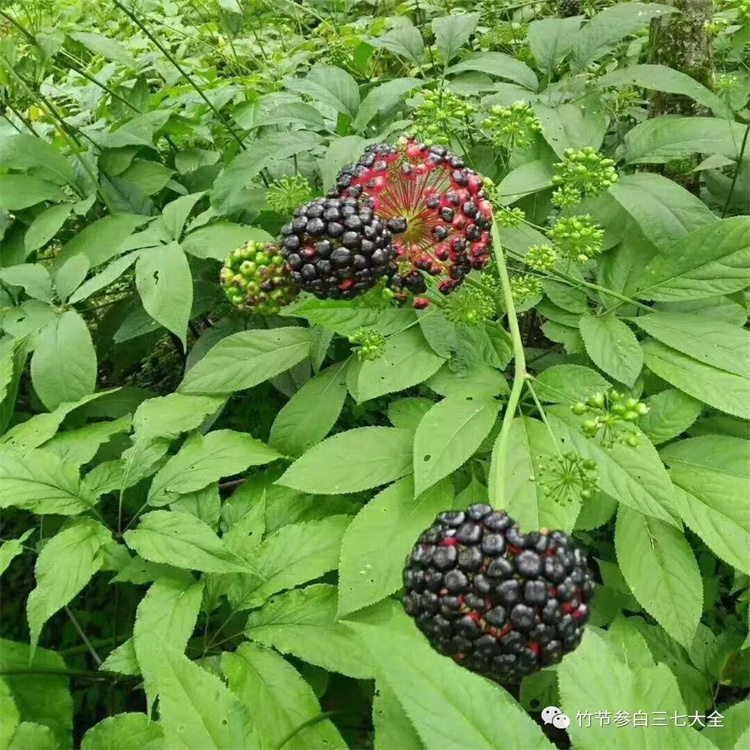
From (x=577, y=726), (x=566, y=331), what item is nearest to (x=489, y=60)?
(x=566, y=331)

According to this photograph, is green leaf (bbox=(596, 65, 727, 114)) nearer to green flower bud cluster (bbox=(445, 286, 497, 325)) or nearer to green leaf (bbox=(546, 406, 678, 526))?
green flower bud cluster (bbox=(445, 286, 497, 325))

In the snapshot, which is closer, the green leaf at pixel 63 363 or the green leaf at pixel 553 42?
the green leaf at pixel 63 363

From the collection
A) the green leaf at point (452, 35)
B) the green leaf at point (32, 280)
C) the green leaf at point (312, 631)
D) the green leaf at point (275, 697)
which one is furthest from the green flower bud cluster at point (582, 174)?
the green leaf at point (32, 280)

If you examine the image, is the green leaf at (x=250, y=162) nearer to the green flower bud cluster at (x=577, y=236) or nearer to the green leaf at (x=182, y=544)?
the green flower bud cluster at (x=577, y=236)

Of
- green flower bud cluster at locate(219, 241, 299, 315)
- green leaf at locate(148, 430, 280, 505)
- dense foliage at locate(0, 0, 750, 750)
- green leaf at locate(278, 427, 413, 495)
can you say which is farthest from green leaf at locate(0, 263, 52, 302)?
green leaf at locate(278, 427, 413, 495)

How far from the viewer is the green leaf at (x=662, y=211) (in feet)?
6.31

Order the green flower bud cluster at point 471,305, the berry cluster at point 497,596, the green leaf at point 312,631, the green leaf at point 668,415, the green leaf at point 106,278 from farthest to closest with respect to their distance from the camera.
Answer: the green leaf at point 106,278 → the green leaf at point 668,415 → the green flower bud cluster at point 471,305 → the green leaf at point 312,631 → the berry cluster at point 497,596

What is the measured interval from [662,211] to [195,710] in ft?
5.68

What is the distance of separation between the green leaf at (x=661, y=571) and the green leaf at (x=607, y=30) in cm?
147

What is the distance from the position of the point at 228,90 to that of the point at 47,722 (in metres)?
2.23

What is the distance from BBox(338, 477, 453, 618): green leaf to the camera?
1495mm

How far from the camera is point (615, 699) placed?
4.46 feet

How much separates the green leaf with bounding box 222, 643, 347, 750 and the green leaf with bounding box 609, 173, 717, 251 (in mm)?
1507

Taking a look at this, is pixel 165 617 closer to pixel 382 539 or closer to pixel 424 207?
pixel 382 539
